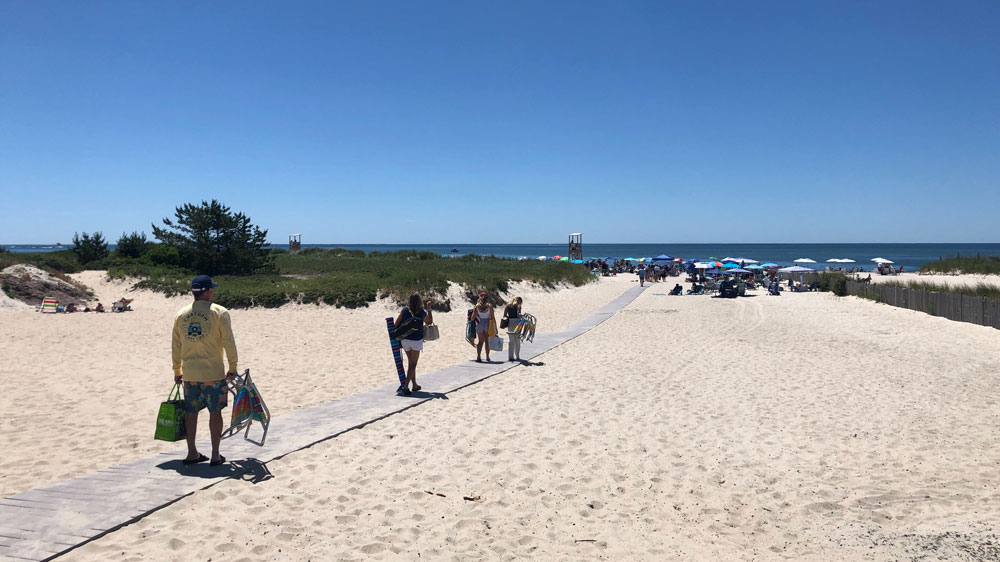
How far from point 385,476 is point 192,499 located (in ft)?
4.86

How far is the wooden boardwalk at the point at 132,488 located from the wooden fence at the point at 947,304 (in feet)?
52.6

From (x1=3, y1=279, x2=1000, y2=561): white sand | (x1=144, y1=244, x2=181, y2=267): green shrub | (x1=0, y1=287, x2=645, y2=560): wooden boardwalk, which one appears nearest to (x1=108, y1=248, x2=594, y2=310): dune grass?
(x1=144, y1=244, x2=181, y2=267): green shrub

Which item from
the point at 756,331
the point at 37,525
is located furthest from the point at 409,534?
the point at 756,331

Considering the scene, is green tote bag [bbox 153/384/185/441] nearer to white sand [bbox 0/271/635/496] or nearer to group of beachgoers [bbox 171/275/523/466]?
group of beachgoers [bbox 171/275/523/466]

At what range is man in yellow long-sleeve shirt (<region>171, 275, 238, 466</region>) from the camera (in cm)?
499

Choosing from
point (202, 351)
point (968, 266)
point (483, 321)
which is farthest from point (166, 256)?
point (968, 266)

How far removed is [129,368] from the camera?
1037 cm

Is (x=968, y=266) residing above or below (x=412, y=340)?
below

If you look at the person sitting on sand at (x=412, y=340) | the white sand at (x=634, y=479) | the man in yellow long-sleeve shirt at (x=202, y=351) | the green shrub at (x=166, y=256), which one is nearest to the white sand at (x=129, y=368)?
the white sand at (x=634, y=479)

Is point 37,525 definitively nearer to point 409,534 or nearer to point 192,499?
point 192,499

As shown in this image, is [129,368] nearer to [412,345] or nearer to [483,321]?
[412,345]

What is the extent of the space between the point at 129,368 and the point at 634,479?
349 inches

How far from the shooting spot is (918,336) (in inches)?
597

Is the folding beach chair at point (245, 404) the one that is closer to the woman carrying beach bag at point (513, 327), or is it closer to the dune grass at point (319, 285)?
the woman carrying beach bag at point (513, 327)
